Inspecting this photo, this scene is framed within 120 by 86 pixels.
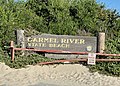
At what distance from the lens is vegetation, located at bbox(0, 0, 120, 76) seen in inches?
667

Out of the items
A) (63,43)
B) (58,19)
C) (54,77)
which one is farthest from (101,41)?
(54,77)

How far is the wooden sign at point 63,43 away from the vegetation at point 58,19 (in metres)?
0.48

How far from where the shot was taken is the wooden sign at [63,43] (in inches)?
646

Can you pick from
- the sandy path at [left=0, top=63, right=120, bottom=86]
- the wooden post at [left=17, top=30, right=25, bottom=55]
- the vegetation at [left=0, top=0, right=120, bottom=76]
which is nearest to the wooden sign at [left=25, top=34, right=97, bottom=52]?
the wooden post at [left=17, top=30, right=25, bottom=55]

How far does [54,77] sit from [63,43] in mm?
2636

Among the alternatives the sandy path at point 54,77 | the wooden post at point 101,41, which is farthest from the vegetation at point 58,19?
the sandy path at point 54,77

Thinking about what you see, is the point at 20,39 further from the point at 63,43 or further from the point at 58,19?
the point at 58,19

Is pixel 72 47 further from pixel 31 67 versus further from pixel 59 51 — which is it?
pixel 31 67

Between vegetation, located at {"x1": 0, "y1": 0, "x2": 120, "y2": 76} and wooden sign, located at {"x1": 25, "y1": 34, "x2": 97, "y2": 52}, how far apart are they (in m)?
0.48

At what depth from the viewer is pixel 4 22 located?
1697cm

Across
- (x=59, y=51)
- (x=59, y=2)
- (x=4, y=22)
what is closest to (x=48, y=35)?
(x=59, y=51)

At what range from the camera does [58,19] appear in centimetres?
1866

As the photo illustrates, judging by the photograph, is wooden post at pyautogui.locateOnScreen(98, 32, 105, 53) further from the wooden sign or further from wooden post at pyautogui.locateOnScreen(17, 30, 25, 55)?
wooden post at pyautogui.locateOnScreen(17, 30, 25, 55)

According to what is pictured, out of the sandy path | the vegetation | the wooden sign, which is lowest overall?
the sandy path
